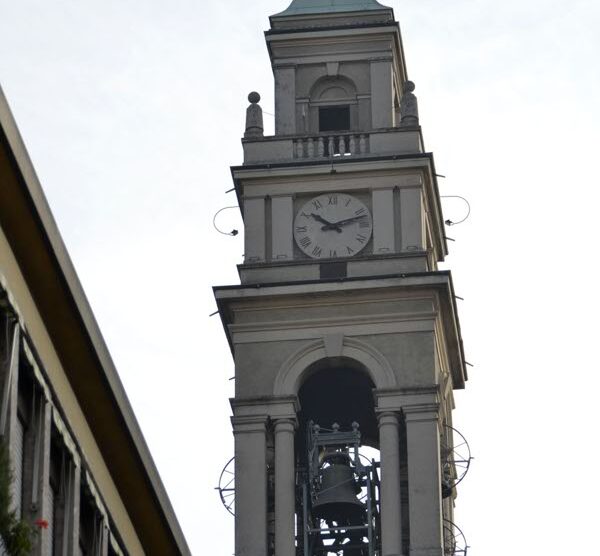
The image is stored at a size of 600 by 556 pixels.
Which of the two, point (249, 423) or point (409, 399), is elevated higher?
point (409, 399)

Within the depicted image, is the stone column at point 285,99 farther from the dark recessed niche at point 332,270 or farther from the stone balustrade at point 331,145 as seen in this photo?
the dark recessed niche at point 332,270

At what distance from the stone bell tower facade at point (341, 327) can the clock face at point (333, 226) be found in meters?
0.03

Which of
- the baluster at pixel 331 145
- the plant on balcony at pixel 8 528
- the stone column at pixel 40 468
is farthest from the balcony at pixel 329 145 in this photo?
the plant on balcony at pixel 8 528

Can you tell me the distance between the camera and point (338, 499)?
49219 millimetres

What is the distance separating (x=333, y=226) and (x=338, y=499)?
5.73 m

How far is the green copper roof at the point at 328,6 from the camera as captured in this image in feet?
182

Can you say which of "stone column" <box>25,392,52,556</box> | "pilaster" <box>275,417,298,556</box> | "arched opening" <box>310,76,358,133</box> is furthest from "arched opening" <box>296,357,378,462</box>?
"stone column" <box>25,392,52,556</box>

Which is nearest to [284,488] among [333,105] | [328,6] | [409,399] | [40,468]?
[409,399]

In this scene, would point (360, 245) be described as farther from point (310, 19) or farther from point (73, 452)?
point (73, 452)

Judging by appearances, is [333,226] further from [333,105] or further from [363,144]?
[333,105]

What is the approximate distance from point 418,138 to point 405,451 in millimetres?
6767

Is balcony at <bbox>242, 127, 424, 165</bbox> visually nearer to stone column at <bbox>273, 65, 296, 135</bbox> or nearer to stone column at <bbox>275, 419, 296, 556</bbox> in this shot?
stone column at <bbox>273, 65, 296, 135</bbox>

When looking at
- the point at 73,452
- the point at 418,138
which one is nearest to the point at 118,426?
the point at 73,452

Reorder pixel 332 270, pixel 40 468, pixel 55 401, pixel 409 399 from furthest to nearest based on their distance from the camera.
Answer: pixel 332 270 < pixel 409 399 < pixel 55 401 < pixel 40 468
